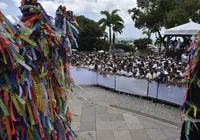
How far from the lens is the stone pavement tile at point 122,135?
4484 mm

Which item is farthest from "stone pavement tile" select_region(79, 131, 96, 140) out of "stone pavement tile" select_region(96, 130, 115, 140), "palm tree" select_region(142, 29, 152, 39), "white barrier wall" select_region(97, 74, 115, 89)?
"palm tree" select_region(142, 29, 152, 39)

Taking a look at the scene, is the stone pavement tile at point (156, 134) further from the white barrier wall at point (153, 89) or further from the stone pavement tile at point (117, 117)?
the white barrier wall at point (153, 89)

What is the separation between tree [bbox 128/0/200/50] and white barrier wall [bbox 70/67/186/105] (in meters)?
16.4

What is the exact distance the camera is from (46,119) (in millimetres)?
2242

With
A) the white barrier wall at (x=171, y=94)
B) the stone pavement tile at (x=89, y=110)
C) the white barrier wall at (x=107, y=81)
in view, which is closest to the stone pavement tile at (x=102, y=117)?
the stone pavement tile at (x=89, y=110)

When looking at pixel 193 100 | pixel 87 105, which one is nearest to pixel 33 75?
pixel 193 100

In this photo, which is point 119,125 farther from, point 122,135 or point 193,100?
point 193,100

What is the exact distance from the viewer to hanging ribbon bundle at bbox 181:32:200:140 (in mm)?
2146

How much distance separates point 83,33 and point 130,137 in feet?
88.2

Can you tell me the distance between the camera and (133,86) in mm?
7984

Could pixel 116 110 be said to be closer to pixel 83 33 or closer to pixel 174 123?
pixel 174 123

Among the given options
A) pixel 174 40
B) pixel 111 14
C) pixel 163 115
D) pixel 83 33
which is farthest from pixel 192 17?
pixel 163 115

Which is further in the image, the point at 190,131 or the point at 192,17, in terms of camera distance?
the point at 192,17

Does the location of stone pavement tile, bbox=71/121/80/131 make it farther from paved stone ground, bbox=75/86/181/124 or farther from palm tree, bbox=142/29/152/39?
palm tree, bbox=142/29/152/39
